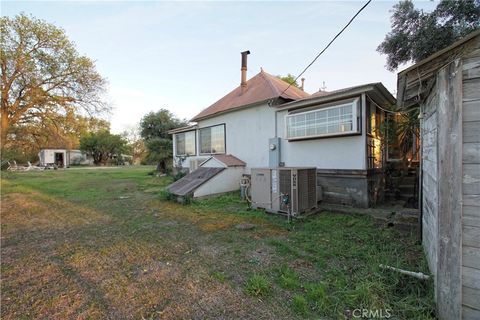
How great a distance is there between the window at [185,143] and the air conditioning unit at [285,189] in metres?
7.28

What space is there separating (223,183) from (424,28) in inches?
333

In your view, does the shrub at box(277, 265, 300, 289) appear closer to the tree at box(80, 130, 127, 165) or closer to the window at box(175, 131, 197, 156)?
the window at box(175, 131, 197, 156)

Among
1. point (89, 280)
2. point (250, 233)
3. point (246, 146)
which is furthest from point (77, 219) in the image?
point (246, 146)

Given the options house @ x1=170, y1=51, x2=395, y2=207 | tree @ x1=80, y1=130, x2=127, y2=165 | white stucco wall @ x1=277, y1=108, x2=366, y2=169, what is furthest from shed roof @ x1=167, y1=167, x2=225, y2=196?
tree @ x1=80, y1=130, x2=127, y2=165

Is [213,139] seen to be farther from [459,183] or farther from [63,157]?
[63,157]

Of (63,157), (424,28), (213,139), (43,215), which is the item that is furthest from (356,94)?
(63,157)

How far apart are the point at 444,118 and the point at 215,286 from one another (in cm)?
284

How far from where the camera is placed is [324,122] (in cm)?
628

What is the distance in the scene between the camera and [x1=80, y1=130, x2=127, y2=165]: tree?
3606cm

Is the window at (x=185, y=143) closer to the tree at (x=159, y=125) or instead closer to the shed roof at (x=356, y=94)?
the tree at (x=159, y=125)

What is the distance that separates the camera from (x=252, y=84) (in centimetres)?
1072

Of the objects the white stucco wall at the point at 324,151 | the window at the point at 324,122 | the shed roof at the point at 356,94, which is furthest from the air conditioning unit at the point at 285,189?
the shed roof at the point at 356,94

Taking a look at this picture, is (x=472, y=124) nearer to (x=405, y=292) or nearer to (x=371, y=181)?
(x=405, y=292)

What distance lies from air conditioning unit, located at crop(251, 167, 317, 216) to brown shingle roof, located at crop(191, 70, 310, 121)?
3840 millimetres
